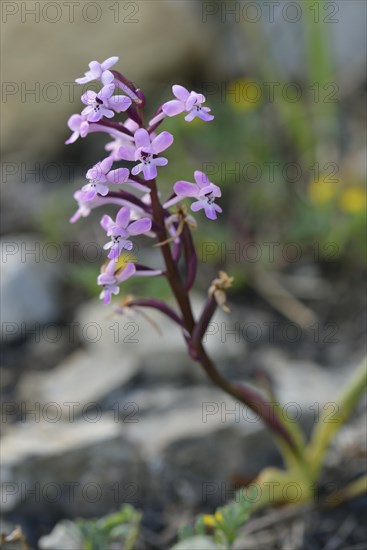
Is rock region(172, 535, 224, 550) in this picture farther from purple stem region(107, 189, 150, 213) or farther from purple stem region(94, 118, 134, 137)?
purple stem region(94, 118, 134, 137)

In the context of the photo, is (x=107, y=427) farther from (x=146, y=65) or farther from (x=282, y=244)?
(x=146, y=65)

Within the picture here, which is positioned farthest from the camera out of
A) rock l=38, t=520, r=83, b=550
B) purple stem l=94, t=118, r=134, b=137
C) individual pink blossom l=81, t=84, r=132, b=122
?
rock l=38, t=520, r=83, b=550

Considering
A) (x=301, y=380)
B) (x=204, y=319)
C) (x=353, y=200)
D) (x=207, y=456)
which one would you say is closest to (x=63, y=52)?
(x=353, y=200)

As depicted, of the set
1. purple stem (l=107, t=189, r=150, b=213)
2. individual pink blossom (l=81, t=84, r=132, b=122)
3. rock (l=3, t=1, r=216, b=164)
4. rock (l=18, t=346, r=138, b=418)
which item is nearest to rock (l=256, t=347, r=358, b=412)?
rock (l=18, t=346, r=138, b=418)

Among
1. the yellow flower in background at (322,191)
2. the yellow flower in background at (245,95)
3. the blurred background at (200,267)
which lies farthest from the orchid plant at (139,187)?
the yellow flower in background at (245,95)

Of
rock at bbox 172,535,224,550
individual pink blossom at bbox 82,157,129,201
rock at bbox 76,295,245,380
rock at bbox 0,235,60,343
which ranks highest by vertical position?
individual pink blossom at bbox 82,157,129,201

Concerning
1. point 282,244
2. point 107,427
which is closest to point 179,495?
point 107,427

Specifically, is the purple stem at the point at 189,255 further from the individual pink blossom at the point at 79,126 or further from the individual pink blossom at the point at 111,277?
the individual pink blossom at the point at 79,126
